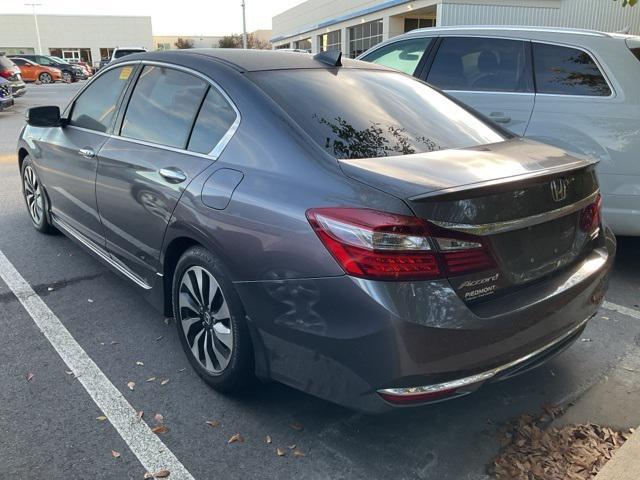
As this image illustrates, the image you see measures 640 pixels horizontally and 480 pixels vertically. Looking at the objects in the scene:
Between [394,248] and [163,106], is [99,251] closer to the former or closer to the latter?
[163,106]

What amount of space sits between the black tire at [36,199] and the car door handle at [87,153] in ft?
4.02

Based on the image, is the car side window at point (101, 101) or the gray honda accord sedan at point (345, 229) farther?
the car side window at point (101, 101)

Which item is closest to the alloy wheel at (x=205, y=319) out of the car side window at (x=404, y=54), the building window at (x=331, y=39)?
the car side window at (x=404, y=54)

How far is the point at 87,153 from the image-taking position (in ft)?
12.7

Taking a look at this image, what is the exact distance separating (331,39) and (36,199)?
3659cm

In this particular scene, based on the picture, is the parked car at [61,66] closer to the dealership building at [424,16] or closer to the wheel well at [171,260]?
the dealership building at [424,16]

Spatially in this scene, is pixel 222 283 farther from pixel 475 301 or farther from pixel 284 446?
pixel 475 301

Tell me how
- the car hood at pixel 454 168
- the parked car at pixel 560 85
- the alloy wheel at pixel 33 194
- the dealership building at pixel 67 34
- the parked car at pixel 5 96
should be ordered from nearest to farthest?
the car hood at pixel 454 168 < the parked car at pixel 560 85 < the alloy wheel at pixel 33 194 < the parked car at pixel 5 96 < the dealership building at pixel 67 34

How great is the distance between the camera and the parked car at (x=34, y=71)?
115 feet

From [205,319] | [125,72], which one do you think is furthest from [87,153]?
[205,319]

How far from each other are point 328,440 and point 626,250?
12.7 ft

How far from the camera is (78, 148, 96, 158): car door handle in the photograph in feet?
12.5

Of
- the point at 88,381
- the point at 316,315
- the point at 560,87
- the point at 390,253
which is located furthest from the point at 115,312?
the point at 560,87

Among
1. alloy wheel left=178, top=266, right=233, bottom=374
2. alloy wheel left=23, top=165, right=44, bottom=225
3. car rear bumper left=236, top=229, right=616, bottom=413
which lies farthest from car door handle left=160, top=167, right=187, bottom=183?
alloy wheel left=23, top=165, right=44, bottom=225
